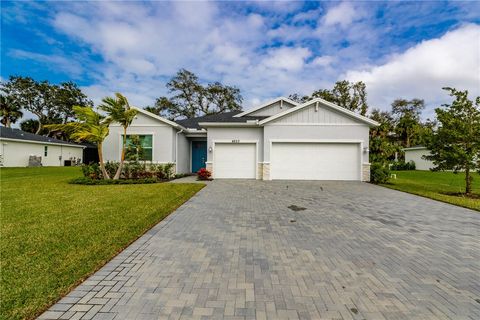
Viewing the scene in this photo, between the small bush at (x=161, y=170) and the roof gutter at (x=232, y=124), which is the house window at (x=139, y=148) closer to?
the small bush at (x=161, y=170)

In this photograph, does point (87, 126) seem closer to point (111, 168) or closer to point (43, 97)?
point (111, 168)

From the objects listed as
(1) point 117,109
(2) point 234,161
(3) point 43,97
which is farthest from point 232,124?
(3) point 43,97

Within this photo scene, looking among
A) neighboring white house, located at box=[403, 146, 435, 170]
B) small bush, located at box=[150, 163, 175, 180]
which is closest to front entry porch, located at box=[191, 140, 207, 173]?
small bush, located at box=[150, 163, 175, 180]

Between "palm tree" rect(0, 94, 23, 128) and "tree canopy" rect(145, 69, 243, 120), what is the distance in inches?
919

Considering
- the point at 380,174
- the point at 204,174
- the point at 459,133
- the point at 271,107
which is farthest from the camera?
the point at 271,107

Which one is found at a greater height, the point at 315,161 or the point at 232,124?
the point at 232,124

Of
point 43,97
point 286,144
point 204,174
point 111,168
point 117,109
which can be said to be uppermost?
point 43,97

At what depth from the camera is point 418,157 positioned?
80.7 ft

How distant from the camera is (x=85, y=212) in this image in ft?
18.9

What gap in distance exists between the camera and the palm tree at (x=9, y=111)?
3321 cm

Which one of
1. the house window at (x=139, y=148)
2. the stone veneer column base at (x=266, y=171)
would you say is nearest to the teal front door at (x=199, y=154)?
the house window at (x=139, y=148)

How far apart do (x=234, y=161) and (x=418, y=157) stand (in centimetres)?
2299

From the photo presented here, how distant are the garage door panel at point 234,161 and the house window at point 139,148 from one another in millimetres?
4334

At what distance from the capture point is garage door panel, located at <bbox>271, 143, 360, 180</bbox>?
12867 mm
